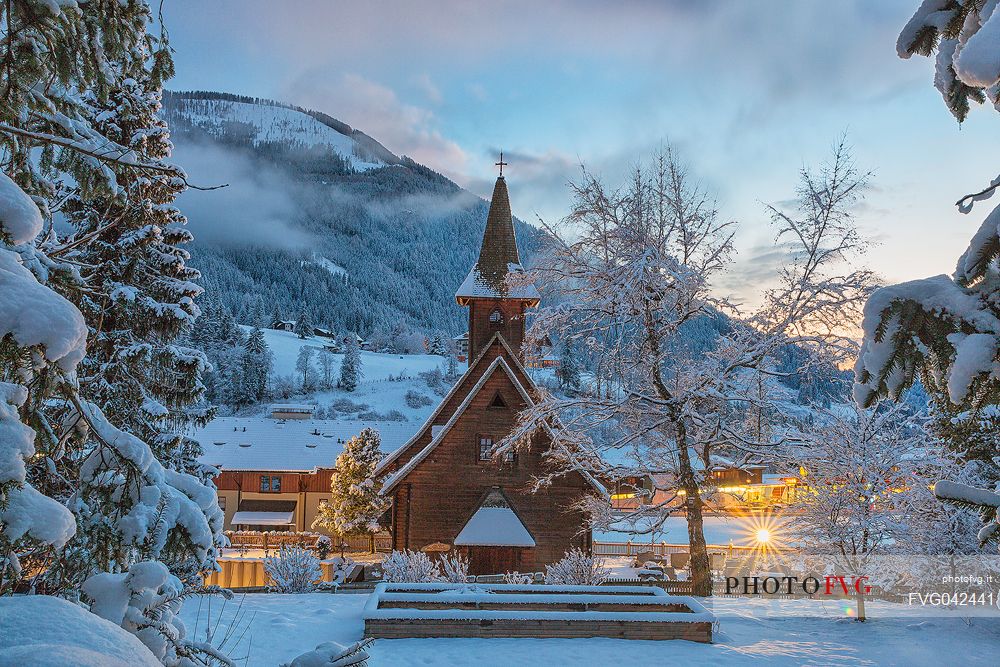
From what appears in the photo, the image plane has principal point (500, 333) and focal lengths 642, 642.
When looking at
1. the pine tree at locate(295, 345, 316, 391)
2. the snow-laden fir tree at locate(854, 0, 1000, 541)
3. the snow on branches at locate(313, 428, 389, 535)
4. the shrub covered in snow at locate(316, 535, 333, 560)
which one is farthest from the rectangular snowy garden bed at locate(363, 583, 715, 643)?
the pine tree at locate(295, 345, 316, 391)

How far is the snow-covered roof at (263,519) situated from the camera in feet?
145

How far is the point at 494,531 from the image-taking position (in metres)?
21.0

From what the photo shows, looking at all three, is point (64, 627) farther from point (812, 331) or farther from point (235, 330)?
point (235, 330)

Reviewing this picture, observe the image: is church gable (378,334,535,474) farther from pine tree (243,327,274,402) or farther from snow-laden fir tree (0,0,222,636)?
pine tree (243,327,274,402)

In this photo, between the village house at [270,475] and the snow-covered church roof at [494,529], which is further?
the village house at [270,475]

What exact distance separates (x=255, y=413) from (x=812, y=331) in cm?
8857

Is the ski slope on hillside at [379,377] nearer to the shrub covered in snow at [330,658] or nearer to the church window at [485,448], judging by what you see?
the church window at [485,448]

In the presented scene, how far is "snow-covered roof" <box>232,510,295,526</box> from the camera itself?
4431 cm

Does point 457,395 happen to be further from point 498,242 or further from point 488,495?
point 498,242

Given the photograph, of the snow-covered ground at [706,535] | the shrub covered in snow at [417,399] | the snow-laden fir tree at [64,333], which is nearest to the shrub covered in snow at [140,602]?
the snow-laden fir tree at [64,333]

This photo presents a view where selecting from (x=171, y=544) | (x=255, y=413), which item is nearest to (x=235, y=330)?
(x=255, y=413)

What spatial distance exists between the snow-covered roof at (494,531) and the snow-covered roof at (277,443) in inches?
1151

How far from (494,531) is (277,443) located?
111 feet

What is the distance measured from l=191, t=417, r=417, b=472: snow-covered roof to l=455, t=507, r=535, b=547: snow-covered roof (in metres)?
29.2
